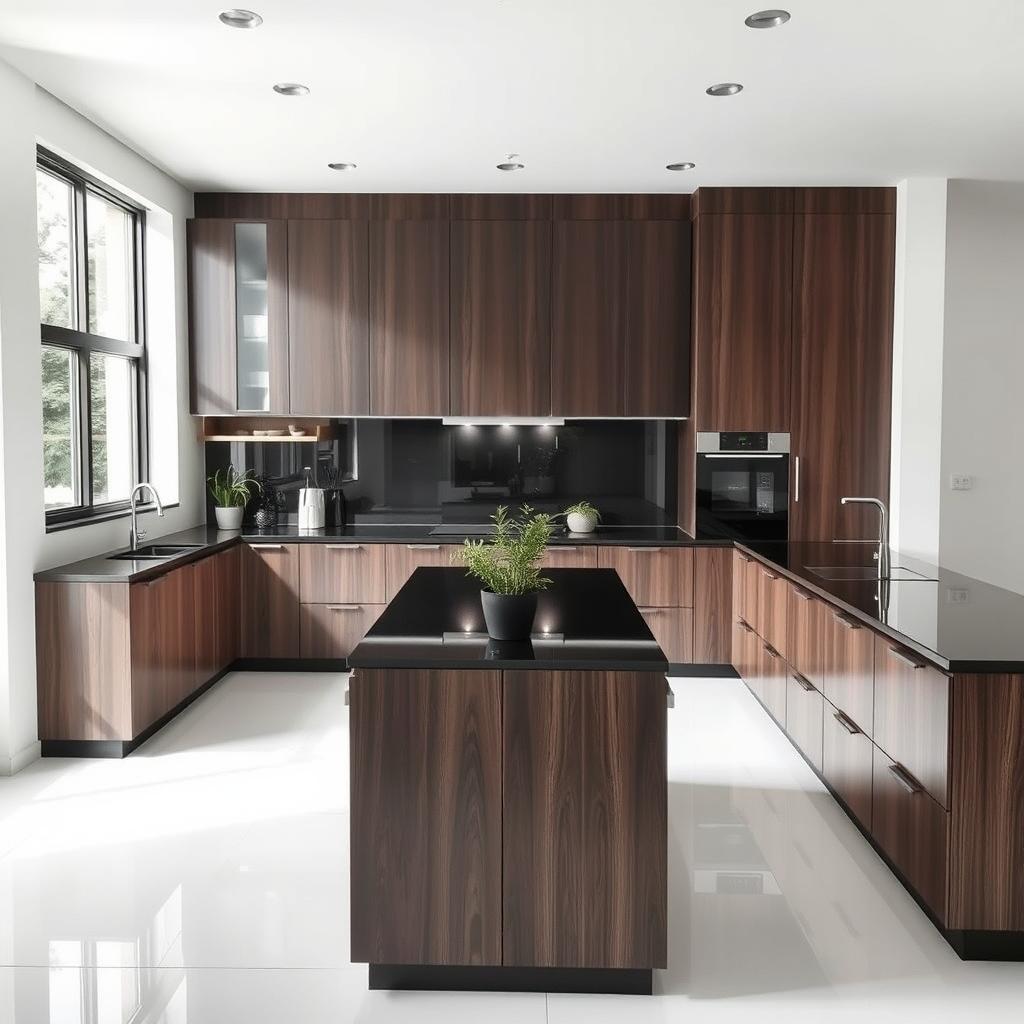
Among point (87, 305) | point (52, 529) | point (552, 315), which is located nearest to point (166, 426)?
point (87, 305)

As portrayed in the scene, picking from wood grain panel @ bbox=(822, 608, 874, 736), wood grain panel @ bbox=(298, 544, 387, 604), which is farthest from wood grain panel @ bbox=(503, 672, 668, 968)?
wood grain panel @ bbox=(298, 544, 387, 604)

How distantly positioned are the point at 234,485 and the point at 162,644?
1.81 meters

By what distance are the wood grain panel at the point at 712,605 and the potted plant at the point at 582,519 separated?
0.70 m

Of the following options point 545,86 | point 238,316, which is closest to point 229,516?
point 238,316

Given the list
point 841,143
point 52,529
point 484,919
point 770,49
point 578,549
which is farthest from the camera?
point 578,549

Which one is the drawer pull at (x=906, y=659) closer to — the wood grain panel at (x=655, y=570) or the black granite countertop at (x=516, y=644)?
the black granite countertop at (x=516, y=644)

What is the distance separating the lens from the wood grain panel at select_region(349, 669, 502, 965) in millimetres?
2494

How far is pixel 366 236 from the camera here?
19.5 feet

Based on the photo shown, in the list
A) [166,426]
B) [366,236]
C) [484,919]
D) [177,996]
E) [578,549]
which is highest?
[366,236]

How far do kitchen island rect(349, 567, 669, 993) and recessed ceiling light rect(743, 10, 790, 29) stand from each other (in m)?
2.26

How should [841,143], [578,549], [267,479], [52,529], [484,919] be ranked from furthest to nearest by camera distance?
[267,479]
[578,549]
[841,143]
[52,529]
[484,919]

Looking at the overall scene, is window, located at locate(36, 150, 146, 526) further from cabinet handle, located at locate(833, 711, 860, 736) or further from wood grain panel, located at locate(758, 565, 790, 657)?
cabinet handle, located at locate(833, 711, 860, 736)

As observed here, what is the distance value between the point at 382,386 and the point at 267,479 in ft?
3.48

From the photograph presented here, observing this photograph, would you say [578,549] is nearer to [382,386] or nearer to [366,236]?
[382,386]
